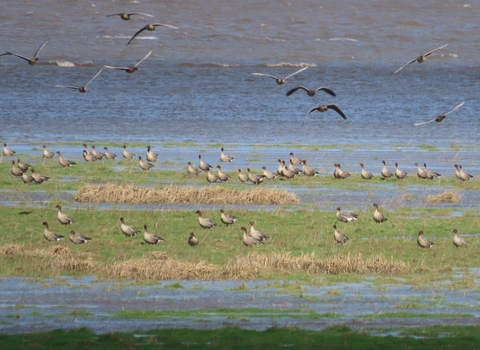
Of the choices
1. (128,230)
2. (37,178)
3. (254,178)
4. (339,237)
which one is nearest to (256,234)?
(339,237)

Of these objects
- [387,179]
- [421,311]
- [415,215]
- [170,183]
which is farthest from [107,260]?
[387,179]

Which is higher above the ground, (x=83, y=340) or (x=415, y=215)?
(x=83, y=340)

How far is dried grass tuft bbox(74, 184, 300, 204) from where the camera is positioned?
26.1m

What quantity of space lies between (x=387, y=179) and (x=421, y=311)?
592 inches

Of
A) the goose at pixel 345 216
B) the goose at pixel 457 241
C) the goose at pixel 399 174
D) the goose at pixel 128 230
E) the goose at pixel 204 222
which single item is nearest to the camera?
the goose at pixel 457 241

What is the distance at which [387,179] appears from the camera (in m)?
31.1

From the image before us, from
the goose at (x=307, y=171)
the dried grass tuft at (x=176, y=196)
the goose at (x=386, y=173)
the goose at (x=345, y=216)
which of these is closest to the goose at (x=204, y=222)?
the goose at (x=345, y=216)

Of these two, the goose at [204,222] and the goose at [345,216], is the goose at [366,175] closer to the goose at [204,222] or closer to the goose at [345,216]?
the goose at [345,216]

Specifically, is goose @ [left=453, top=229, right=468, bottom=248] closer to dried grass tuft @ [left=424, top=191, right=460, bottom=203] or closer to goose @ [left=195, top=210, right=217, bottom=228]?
goose @ [left=195, top=210, right=217, bottom=228]

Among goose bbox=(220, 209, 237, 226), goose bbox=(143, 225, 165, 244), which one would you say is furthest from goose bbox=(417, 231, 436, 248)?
goose bbox=(143, 225, 165, 244)

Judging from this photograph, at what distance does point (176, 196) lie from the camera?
2622 cm

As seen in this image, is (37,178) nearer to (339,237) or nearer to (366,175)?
(366,175)

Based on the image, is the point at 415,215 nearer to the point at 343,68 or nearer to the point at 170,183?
the point at 170,183

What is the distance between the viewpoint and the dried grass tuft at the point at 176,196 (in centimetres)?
2611
